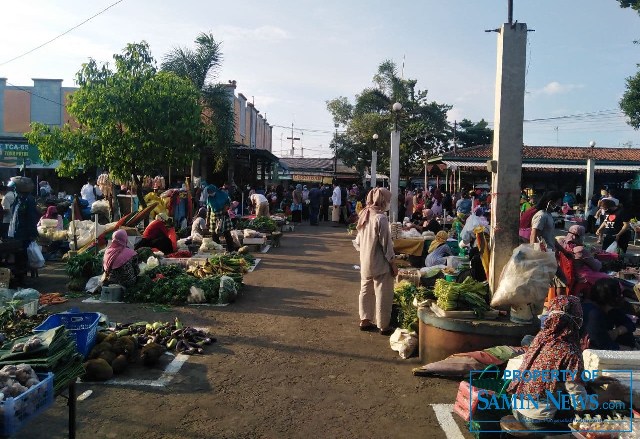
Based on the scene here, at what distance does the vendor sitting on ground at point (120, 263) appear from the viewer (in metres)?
8.45

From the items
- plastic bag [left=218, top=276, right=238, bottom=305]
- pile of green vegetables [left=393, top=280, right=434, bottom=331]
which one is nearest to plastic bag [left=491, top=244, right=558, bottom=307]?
pile of green vegetables [left=393, top=280, right=434, bottom=331]

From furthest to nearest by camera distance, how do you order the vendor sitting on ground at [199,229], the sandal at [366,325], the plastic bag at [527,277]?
1. the vendor sitting on ground at [199,229]
2. the sandal at [366,325]
3. the plastic bag at [527,277]

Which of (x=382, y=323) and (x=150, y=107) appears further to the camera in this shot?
(x=150, y=107)

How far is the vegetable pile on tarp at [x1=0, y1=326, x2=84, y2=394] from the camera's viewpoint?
12.0 ft

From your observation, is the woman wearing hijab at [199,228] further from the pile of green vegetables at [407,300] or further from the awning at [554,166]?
the awning at [554,166]

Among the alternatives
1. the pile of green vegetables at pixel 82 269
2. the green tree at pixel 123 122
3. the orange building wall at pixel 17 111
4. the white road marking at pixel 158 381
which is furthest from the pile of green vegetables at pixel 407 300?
the orange building wall at pixel 17 111

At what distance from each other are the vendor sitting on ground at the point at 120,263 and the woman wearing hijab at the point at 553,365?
6.34 m

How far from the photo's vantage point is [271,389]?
525cm

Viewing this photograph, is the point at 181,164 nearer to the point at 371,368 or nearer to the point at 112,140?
the point at 112,140

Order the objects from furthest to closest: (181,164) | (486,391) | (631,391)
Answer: (181,164)
(486,391)
(631,391)

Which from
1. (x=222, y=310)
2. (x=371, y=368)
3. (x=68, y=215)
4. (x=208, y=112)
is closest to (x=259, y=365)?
(x=371, y=368)

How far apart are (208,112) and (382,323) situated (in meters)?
15.9

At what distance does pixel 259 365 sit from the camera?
19.4 feet

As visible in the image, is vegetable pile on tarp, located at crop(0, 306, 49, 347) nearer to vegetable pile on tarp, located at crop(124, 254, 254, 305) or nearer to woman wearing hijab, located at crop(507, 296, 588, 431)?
vegetable pile on tarp, located at crop(124, 254, 254, 305)
